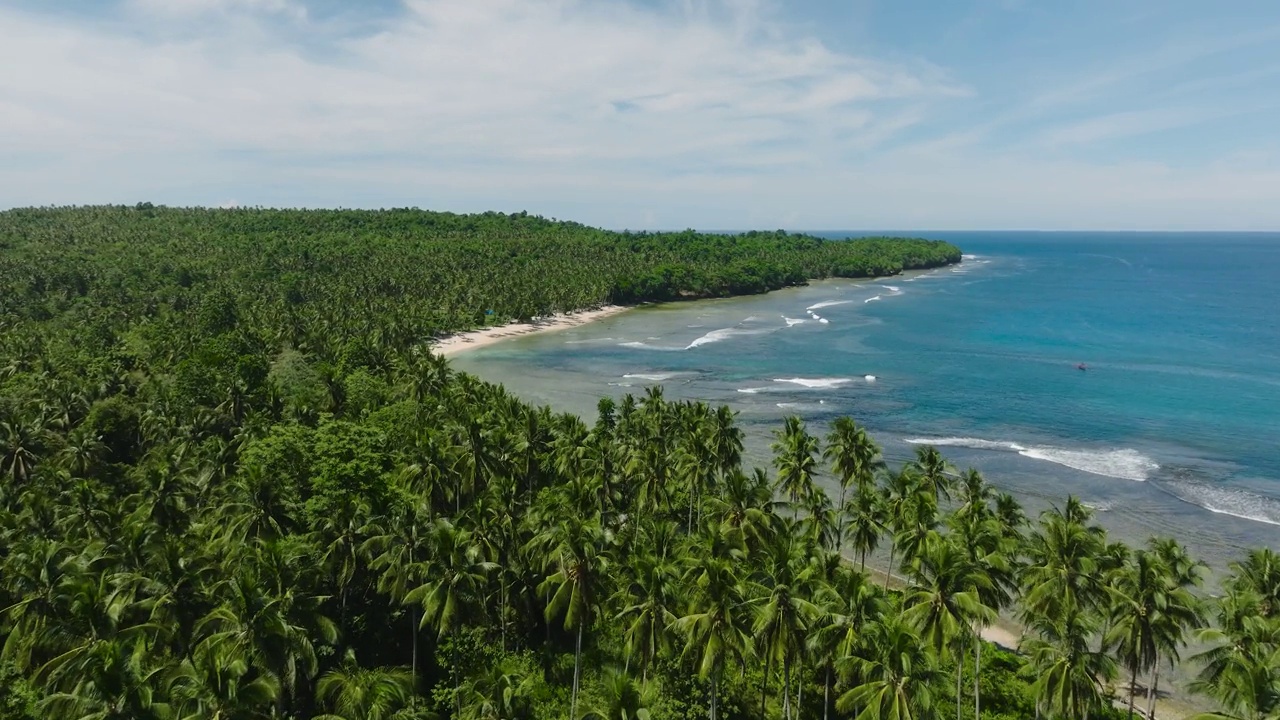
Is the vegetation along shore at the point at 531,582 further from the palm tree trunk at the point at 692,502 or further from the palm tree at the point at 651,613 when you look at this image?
the palm tree trunk at the point at 692,502

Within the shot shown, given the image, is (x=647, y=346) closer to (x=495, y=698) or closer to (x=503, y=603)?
(x=503, y=603)

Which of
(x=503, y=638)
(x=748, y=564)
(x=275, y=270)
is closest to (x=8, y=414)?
(x=503, y=638)

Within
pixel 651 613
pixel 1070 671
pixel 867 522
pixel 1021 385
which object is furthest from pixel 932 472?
pixel 1021 385

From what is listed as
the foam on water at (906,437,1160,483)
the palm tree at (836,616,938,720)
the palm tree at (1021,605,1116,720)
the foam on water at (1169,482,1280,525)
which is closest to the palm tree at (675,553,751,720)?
the palm tree at (836,616,938,720)

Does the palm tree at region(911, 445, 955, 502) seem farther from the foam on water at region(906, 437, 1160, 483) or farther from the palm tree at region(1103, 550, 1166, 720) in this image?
the foam on water at region(906, 437, 1160, 483)

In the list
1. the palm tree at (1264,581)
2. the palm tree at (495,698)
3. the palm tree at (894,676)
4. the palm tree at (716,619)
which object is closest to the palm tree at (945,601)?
the palm tree at (894,676)

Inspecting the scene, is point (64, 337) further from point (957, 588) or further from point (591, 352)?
point (957, 588)
